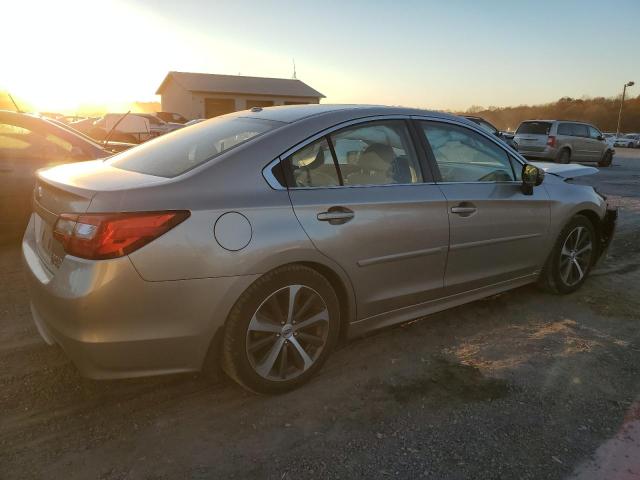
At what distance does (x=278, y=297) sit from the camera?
2672 millimetres

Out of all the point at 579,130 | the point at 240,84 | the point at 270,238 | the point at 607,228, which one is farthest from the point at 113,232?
the point at 240,84

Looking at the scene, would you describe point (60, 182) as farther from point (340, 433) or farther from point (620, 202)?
point (620, 202)

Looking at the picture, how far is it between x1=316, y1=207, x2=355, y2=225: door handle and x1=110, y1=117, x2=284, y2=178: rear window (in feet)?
1.98

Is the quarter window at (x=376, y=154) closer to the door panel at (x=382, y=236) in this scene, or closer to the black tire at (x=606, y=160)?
the door panel at (x=382, y=236)

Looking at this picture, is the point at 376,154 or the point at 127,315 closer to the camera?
the point at 127,315

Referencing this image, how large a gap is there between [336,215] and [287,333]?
0.70 metres

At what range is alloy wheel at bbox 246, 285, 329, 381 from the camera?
2.66m

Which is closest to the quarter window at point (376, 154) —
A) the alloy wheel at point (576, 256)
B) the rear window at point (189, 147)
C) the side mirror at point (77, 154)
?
the rear window at point (189, 147)

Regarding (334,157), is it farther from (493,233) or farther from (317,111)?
(493,233)

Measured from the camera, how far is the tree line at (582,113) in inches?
2997

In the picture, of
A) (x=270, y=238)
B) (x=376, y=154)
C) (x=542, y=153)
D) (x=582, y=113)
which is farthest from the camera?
(x=582, y=113)

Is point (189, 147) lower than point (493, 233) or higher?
higher

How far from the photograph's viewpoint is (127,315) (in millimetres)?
2289

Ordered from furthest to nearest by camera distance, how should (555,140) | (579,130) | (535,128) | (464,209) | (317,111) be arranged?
1. (579,130)
2. (535,128)
3. (555,140)
4. (464,209)
5. (317,111)
